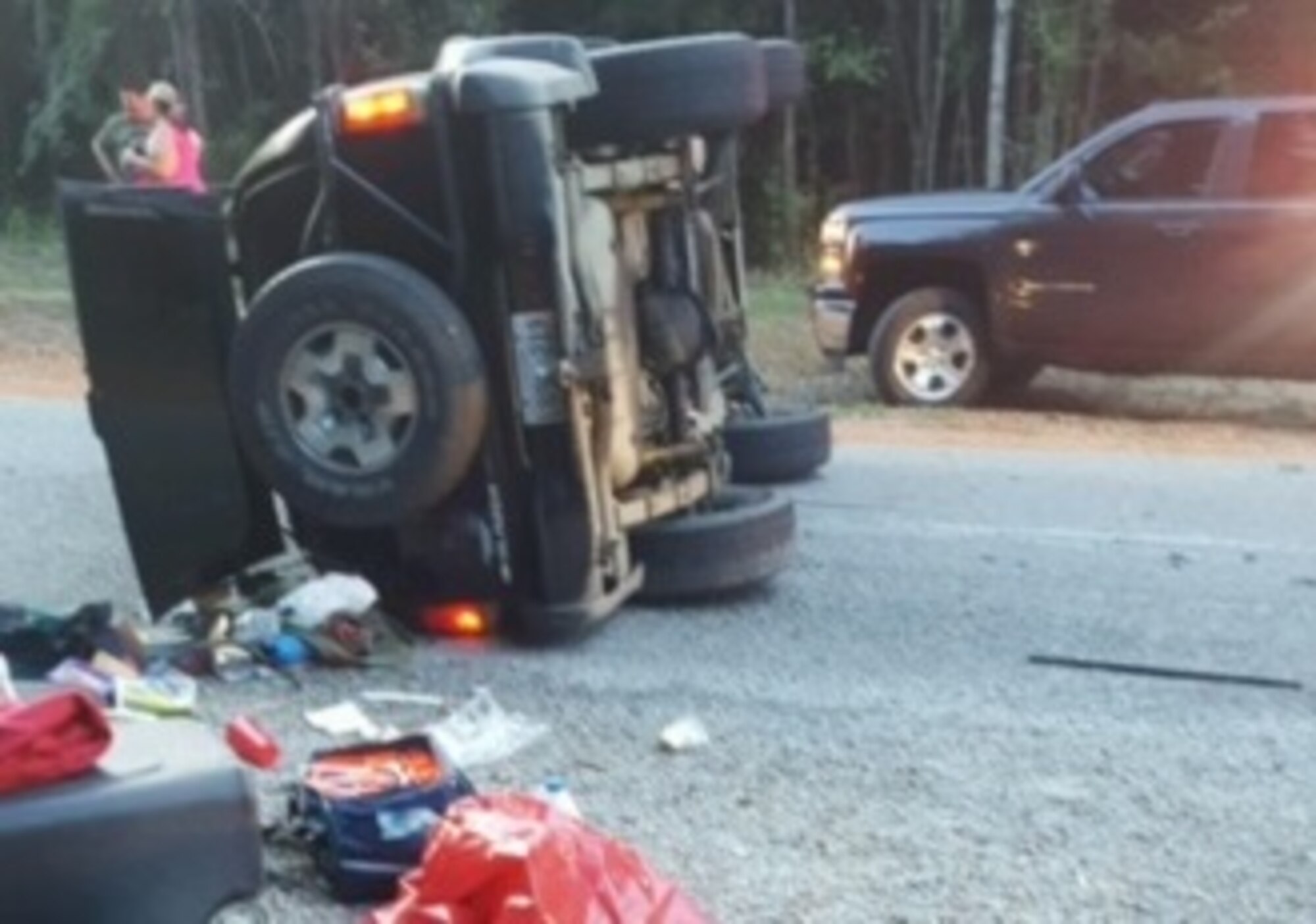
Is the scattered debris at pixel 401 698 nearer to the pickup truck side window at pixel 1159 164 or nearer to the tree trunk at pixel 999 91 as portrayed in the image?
the pickup truck side window at pixel 1159 164

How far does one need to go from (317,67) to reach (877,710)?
21093 millimetres

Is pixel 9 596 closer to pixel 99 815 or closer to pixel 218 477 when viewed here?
pixel 218 477

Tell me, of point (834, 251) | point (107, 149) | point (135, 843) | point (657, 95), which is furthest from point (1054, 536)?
point (107, 149)

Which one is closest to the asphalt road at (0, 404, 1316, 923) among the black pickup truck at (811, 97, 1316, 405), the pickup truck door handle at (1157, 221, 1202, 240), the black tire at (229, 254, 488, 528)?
the black tire at (229, 254, 488, 528)

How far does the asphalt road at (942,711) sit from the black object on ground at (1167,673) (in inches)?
3.5

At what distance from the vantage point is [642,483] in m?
6.34

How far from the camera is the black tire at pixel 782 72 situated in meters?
8.08

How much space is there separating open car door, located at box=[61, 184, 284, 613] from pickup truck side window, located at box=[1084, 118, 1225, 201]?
7.42 m

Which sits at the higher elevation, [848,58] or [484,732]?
[484,732]

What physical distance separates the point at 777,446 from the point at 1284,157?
4818 mm

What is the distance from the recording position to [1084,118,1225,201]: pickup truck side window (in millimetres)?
12156

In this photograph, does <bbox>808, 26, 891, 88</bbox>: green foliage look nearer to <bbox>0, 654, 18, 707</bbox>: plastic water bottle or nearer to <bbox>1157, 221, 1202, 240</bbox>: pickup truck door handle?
<bbox>1157, 221, 1202, 240</bbox>: pickup truck door handle

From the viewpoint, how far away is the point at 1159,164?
12.3 m

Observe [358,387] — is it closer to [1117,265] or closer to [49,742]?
[49,742]
